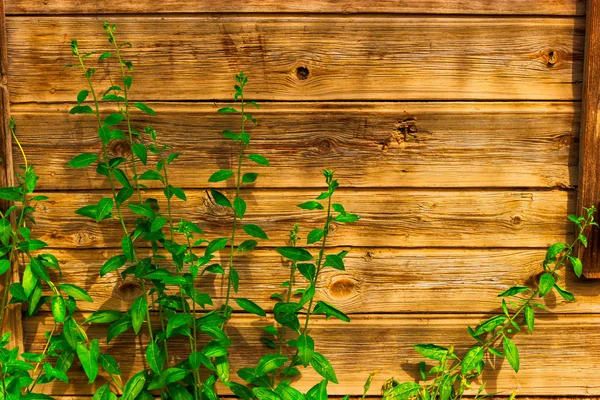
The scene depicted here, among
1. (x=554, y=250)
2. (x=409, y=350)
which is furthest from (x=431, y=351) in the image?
(x=554, y=250)

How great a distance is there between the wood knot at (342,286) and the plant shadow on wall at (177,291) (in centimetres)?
7

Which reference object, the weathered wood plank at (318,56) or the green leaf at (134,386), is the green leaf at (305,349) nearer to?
the green leaf at (134,386)

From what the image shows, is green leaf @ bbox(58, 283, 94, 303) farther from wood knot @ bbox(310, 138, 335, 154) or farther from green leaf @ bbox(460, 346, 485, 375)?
green leaf @ bbox(460, 346, 485, 375)

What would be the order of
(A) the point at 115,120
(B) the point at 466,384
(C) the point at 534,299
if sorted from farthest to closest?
(C) the point at 534,299, (B) the point at 466,384, (A) the point at 115,120

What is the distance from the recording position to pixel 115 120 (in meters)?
2.20

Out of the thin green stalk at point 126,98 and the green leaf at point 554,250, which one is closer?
the thin green stalk at point 126,98

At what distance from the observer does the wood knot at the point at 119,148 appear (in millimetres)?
2406

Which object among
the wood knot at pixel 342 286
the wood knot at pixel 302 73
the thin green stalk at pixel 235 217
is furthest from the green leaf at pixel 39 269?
the wood knot at pixel 302 73

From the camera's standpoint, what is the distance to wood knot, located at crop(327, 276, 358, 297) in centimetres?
250

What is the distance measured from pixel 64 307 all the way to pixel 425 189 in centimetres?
150

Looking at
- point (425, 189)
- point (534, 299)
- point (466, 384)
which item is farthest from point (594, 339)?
point (425, 189)

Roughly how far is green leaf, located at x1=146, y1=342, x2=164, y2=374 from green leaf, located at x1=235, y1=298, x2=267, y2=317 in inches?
13.9

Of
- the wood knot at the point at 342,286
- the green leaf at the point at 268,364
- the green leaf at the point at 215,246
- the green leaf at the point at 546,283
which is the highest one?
the green leaf at the point at 215,246

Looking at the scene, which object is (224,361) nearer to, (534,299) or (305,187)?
(305,187)
